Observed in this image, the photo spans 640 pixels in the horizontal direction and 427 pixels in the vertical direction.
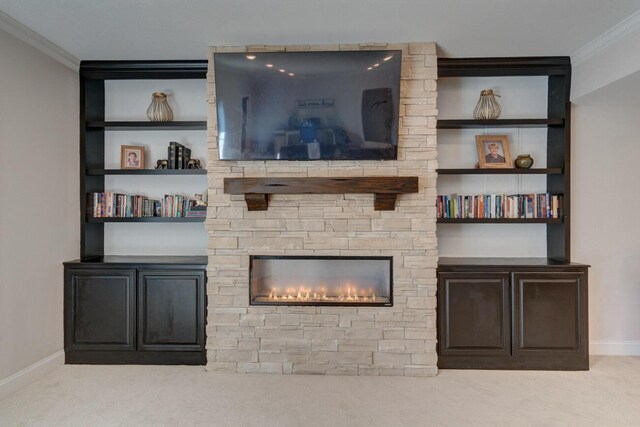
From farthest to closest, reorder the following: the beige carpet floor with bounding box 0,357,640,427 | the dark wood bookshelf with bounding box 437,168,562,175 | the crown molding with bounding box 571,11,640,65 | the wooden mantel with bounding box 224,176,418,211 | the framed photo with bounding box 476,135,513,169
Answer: the framed photo with bounding box 476,135,513,169, the dark wood bookshelf with bounding box 437,168,562,175, the wooden mantel with bounding box 224,176,418,211, the crown molding with bounding box 571,11,640,65, the beige carpet floor with bounding box 0,357,640,427

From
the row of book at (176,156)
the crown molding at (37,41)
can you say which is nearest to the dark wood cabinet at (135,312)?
the row of book at (176,156)

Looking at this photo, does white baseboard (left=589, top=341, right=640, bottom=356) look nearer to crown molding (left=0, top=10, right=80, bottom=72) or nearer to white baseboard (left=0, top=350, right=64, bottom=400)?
white baseboard (left=0, top=350, right=64, bottom=400)

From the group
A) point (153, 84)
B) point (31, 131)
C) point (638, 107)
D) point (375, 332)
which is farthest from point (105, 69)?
point (638, 107)

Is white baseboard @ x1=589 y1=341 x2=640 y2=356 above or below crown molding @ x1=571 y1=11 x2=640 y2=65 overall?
below

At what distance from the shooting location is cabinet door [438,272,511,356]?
2746 millimetres

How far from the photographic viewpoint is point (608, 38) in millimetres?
2549

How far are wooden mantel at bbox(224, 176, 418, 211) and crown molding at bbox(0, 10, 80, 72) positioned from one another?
1.72m

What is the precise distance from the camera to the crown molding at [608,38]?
2352 mm

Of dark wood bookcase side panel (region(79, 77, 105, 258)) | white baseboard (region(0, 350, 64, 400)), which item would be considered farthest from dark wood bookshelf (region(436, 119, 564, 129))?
white baseboard (region(0, 350, 64, 400))

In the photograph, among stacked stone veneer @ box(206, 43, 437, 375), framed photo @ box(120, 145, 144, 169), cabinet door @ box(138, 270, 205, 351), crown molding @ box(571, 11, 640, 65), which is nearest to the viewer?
crown molding @ box(571, 11, 640, 65)

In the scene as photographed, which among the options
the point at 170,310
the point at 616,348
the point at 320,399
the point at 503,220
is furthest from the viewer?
the point at 616,348

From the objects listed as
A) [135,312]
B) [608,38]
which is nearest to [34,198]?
[135,312]

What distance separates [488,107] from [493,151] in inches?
14.9

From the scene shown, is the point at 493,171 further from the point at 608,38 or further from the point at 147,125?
the point at 147,125
